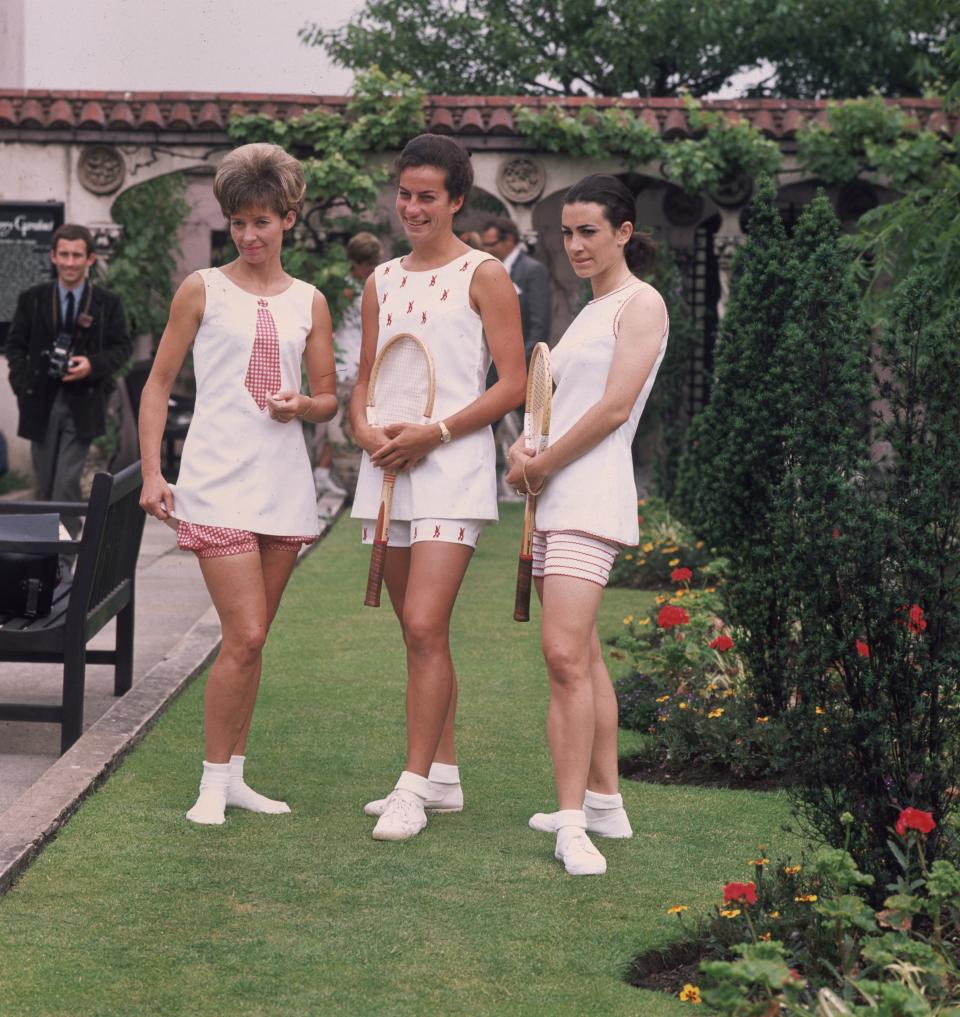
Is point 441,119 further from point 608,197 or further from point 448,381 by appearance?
point 608,197

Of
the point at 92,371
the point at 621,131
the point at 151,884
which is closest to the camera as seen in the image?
the point at 151,884

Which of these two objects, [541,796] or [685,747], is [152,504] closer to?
[541,796]

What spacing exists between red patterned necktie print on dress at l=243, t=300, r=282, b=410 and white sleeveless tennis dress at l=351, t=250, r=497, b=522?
0.35 m

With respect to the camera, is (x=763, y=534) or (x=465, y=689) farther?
(x=465, y=689)

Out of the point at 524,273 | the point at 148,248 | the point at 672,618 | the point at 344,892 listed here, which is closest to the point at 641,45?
the point at 148,248

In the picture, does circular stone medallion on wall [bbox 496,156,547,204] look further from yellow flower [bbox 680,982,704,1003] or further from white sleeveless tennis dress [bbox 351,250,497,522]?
yellow flower [bbox 680,982,704,1003]

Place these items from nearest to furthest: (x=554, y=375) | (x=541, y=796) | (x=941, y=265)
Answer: (x=554, y=375)
(x=541, y=796)
(x=941, y=265)

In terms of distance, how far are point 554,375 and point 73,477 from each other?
5.68 metres

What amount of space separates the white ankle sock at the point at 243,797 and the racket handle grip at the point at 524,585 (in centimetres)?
103

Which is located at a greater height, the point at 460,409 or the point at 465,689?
the point at 460,409

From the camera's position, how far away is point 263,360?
5.21 metres

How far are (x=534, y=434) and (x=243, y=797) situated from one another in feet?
4.82

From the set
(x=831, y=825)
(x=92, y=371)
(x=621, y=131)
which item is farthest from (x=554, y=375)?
(x=621, y=131)

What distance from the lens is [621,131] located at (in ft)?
53.2
